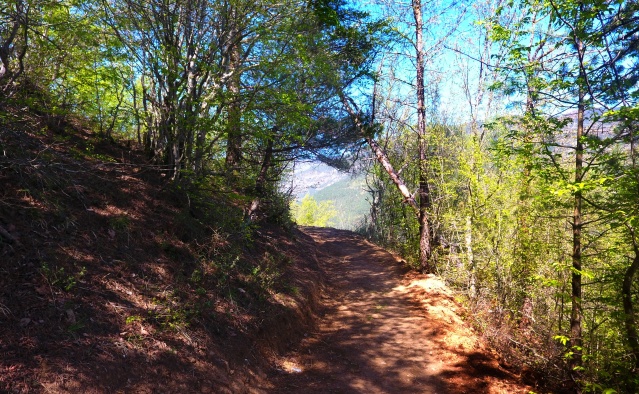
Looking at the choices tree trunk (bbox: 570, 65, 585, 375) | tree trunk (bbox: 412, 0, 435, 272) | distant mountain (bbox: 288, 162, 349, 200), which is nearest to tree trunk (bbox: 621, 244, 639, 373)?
tree trunk (bbox: 570, 65, 585, 375)

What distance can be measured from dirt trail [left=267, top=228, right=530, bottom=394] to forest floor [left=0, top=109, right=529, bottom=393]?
0.03 m

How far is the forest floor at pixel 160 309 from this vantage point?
3627 mm

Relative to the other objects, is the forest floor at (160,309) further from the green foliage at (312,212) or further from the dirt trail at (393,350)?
the green foliage at (312,212)

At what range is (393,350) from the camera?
6.64m

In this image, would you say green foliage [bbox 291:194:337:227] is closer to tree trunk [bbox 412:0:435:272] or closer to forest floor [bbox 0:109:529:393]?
tree trunk [bbox 412:0:435:272]

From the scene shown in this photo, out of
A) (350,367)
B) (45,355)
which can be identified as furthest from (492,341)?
(45,355)

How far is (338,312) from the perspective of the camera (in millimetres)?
8828

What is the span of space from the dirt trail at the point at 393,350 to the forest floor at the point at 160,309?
3cm

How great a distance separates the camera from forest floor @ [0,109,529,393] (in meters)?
3.63

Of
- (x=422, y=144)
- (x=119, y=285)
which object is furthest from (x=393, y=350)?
(x=422, y=144)

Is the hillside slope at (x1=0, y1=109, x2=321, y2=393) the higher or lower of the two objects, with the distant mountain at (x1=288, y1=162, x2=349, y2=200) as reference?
lower

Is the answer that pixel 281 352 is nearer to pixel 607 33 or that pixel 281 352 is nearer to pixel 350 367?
pixel 350 367

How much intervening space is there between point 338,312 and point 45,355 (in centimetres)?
646

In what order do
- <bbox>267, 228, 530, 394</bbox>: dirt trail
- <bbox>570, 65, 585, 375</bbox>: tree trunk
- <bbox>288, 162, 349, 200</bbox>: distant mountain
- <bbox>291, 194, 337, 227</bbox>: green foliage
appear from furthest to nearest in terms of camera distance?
1. <bbox>291, 194, 337, 227</bbox>: green foliage
2. <bbox>288, 162, 349, 200</bbox>: distant mountain
3. <bbox>267, 228, 530, 394</bbox>: dirt trail
4. <bbox>570, 65, 585, 375</bbox>: tree trunk
